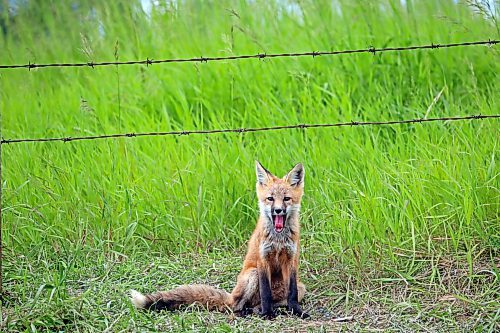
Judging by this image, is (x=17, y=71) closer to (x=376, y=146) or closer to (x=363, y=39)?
(x=363, y=39)

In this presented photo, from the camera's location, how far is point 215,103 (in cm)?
822

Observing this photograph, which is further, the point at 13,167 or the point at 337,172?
the point at 13,167

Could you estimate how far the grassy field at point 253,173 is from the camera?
5.30 m

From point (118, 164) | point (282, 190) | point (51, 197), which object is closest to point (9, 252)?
point (51, 197)

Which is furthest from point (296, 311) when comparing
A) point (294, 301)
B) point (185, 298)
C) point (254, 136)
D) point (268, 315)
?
point (254, 136)

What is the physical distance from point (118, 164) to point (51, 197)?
0.69 meters

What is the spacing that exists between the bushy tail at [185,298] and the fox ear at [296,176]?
0.86 metres

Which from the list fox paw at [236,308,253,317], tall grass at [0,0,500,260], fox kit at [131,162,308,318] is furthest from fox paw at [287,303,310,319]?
tall grass at [0,0,500,260]

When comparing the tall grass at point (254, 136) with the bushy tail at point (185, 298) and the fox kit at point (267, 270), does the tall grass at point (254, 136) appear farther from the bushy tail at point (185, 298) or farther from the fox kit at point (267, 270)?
the bushy tail at point (185, 298)

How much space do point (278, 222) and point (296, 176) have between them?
37cm

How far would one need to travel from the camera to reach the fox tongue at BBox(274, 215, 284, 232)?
5160 mm

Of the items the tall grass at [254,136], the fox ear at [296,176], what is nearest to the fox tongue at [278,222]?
the fox ear at [296,176]

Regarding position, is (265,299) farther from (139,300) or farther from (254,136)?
(254,136)

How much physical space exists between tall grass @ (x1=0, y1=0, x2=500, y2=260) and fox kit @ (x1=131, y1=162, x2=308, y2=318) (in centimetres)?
61
